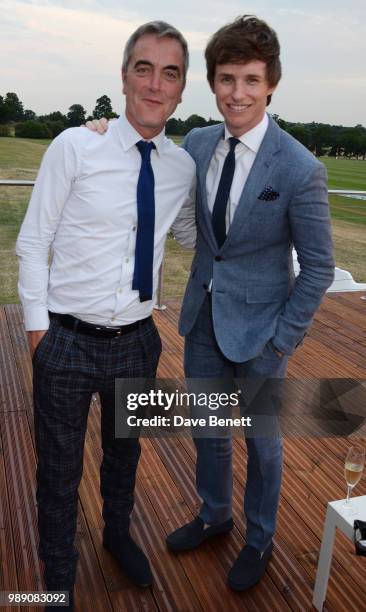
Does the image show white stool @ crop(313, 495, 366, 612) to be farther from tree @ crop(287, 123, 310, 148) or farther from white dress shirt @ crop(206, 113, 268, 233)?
tree @ crop(287, 123, 310, 148)

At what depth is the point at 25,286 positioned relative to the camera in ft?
5.26

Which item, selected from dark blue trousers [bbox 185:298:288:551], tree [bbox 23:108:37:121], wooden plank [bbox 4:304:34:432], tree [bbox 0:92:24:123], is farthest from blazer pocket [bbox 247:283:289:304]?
tree [bbox 0:92:24:123]

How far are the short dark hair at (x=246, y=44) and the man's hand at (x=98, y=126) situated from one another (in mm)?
385

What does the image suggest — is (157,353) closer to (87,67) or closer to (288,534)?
(288,534)

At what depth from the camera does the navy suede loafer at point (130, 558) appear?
6.28 ft

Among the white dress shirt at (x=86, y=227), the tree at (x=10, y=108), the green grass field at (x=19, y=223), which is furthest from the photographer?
the tree at (x=10, y=108)

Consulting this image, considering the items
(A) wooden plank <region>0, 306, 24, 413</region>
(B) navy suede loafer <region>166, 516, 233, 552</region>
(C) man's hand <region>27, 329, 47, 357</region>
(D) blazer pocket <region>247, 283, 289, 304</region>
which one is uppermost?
(D) blazer pocket <region>247, 283, 289, 304</region>

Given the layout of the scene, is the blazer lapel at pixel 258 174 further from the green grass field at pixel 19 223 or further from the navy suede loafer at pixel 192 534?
the green grass field at pixel 19 223

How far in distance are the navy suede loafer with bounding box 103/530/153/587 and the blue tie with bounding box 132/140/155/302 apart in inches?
39.0

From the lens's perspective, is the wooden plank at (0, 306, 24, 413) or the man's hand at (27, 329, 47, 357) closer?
the man's hand at (27, 329, 47, 357)

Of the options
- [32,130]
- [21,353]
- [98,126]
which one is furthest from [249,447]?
[32,130]

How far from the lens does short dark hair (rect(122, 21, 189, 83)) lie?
1.53 m

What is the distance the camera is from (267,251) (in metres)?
1.75

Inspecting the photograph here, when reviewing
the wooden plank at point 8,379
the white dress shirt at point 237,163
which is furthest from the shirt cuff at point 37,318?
the wooden plank at point 8,379
